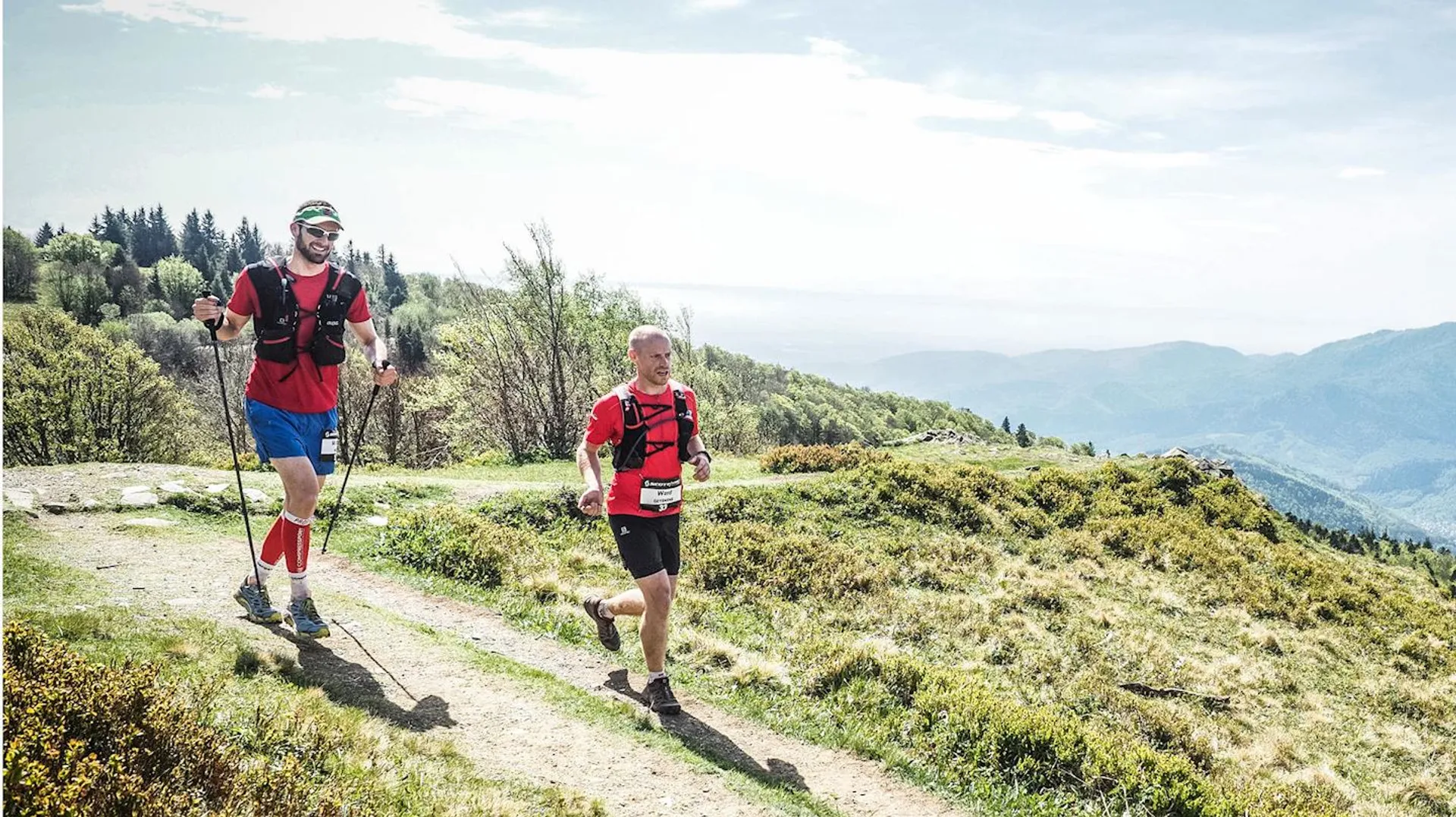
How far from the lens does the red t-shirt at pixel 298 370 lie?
7445 millimetres

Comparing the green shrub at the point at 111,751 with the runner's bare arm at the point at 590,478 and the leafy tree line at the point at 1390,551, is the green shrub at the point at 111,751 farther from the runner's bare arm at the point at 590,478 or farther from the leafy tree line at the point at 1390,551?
the leafy tree line at the point at 1390,551

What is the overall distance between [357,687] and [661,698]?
2.74 m

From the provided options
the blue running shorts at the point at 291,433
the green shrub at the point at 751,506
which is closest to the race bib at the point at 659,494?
the blue running shorts at the point at 291,433

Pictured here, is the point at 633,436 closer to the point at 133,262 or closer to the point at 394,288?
the point at 133,262

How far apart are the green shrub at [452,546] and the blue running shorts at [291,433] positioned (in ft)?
14.7

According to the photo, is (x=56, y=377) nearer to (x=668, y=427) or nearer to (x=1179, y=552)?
(x=668, y=427)

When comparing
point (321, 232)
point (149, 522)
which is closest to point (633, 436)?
point (321, 232)

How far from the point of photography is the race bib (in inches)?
305

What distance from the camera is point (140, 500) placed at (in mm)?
13641

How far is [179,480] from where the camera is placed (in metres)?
15.2

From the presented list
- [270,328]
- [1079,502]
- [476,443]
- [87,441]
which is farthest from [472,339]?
[270,328]

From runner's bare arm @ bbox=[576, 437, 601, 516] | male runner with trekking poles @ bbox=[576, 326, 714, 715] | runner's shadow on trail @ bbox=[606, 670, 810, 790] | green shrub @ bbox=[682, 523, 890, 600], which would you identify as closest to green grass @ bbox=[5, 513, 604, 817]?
runner's shadow on trail @ bbox=[606, 670, 810, 790]

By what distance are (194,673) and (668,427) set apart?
163 inches

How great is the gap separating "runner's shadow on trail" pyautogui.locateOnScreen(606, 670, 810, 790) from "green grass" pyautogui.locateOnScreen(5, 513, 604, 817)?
5.87 feet
